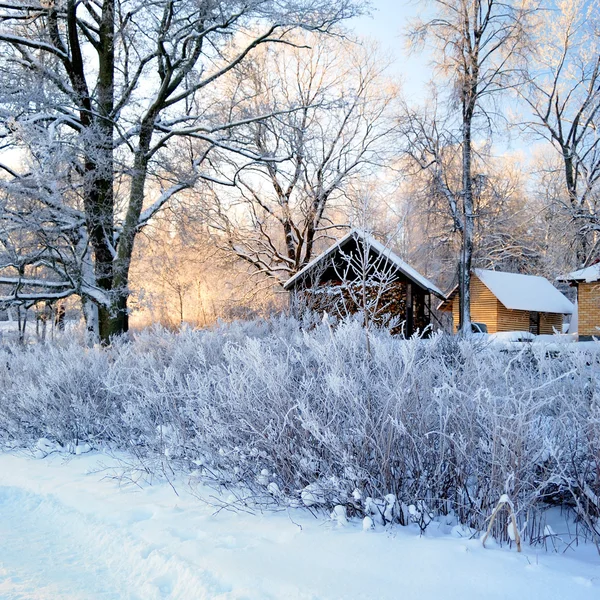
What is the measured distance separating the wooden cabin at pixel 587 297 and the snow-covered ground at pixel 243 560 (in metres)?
20.5

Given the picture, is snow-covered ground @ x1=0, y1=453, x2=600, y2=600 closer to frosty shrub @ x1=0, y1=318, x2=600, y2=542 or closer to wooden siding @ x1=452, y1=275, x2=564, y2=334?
frosty shrub @ x1=0, y1=318, x2=600, y2=542

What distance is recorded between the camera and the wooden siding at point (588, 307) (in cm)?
2157

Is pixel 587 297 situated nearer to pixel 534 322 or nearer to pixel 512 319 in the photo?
pixel 512 319

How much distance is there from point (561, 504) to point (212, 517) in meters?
2.41

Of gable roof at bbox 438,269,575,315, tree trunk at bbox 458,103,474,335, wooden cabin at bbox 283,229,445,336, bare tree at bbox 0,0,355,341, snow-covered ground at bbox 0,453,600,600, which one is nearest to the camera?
snow-covered ground at bbox 0,453,600,600

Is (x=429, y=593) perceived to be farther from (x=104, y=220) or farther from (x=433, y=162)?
(x=433, y=162)

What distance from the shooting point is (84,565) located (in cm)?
329

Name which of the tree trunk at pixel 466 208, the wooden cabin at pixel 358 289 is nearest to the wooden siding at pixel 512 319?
the tree trunk at pixel 466 208

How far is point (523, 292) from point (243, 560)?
30.5 m

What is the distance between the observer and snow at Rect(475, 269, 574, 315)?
94.8ft

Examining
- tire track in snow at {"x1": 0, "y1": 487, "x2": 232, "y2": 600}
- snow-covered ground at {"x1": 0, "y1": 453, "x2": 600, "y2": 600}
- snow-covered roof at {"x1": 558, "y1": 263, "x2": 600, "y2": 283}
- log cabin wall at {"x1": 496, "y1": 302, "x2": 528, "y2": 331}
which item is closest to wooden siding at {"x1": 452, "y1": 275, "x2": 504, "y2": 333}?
log cabin wall at {"x1": 496, "y1": 302, "x2": 528, "y2": 331}

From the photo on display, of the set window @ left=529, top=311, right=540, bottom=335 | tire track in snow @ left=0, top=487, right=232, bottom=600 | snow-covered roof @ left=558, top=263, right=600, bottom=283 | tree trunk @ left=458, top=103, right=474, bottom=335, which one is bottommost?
tire track in snow @ left=0, top=487, right=232, bottom=600

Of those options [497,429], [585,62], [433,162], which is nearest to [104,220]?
[497,429]

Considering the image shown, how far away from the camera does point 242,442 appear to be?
4055mm
